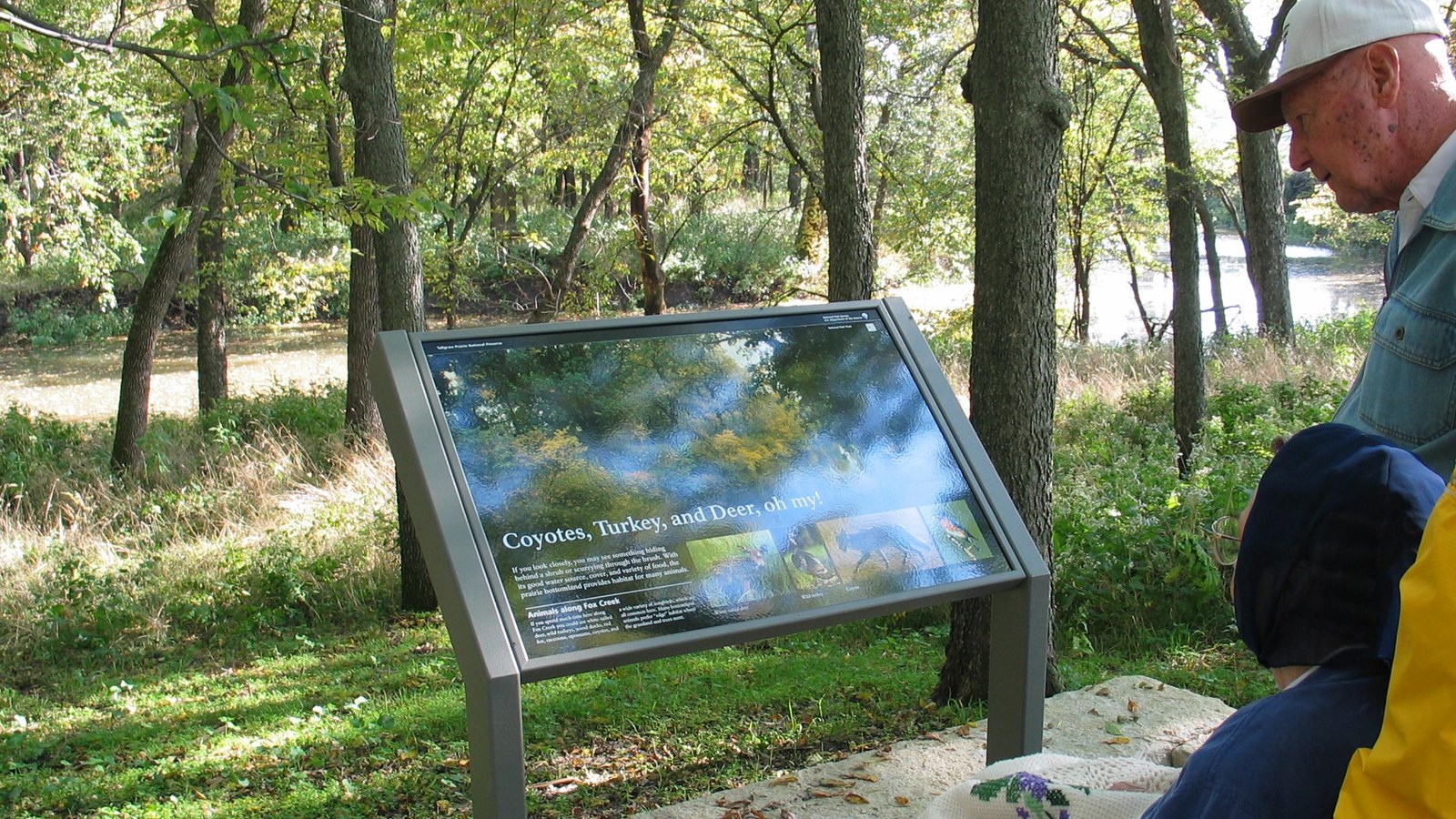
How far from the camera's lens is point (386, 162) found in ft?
27.2

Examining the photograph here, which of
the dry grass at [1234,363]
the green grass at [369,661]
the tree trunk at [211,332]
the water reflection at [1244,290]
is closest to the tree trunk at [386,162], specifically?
the green grass at [369,661]

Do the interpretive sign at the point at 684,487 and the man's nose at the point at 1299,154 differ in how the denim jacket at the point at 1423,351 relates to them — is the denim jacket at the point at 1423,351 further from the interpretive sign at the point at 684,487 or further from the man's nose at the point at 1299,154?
the interpretive sign at the point at 684,487

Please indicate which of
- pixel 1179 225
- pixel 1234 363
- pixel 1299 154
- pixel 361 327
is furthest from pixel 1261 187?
pixel 1299 154

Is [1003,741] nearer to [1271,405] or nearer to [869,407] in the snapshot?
[869,407]

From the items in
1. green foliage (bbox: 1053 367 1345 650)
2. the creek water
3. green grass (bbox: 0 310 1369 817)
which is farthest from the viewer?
the creek water

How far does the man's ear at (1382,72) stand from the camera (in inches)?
105

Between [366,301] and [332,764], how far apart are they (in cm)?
853

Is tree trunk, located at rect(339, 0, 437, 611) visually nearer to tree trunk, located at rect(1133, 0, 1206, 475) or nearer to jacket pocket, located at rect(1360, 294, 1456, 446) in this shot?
tree trunk, located at rect(1133, 0, 1206, 475)

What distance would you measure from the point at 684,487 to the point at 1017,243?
2.31 m

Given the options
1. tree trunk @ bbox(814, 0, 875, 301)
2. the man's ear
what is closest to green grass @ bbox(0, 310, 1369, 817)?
tree trunk @ bbox(814, 0, 875, 301)

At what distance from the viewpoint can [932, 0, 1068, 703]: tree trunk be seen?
16.2ft

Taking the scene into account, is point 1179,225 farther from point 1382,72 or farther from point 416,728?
point 1382,72

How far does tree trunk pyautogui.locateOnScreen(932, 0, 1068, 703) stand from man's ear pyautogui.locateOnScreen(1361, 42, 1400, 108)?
2216 millimetres

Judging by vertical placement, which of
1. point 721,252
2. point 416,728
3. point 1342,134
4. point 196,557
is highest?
point 721,252
